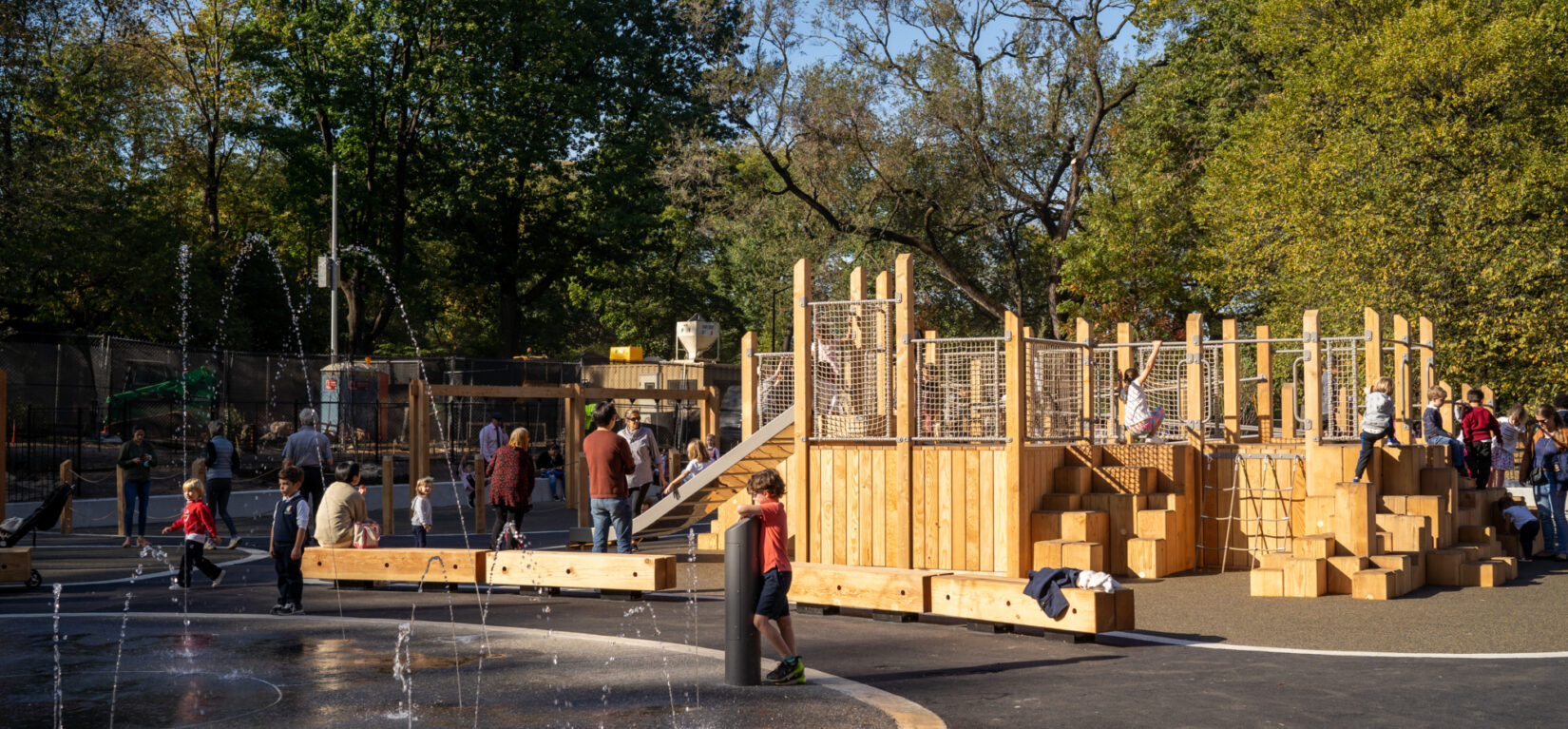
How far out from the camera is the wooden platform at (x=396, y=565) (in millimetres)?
14125

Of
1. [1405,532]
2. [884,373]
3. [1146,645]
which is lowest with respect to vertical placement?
[1146,645]

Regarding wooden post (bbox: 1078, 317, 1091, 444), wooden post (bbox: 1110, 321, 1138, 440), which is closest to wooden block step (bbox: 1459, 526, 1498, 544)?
wooden post (bbox: 1110, 321, 1138, 440)

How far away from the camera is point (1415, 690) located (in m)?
8.50

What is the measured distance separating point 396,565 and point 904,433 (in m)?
5.59

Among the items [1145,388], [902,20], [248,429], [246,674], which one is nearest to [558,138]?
[902,20]

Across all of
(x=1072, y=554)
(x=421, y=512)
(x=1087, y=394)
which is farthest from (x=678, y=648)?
(x=1087, y=394)

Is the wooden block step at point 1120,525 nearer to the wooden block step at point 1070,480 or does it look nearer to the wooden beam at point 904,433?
the wooden block step at point 1070,480

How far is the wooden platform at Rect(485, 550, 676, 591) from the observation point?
13.1 m

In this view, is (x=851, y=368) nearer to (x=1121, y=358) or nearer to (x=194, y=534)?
(x=1121, y=358)

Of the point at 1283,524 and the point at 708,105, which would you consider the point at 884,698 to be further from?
the point at 708,105

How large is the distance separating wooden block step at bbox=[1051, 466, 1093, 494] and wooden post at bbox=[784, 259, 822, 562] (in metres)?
2.82

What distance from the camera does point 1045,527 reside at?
48.2 feet

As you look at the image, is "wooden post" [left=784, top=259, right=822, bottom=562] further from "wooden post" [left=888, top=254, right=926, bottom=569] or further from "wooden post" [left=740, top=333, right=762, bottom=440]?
"wooden post" [left=740, top=333, right=762, bottom=440]

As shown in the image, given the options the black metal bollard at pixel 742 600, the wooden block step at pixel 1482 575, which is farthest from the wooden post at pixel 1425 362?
the black metal bollard at pixel 742 600
